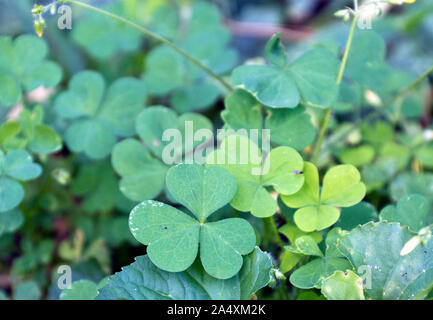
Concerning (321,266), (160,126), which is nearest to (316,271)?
(321,266)

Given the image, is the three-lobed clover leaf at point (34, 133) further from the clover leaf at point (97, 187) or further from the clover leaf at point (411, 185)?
the clover leaf at point (411, 185)

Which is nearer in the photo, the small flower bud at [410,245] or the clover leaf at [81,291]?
the small flower bud at [410,245]

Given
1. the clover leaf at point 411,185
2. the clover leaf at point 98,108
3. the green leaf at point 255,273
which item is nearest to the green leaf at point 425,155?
the clover leaf at point 411,185

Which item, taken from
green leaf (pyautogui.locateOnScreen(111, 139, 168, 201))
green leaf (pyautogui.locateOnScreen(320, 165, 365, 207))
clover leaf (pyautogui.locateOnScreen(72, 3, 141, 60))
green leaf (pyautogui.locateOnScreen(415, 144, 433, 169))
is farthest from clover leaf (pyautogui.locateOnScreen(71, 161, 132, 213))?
green leaf (pyautogui.locateOnScreen(415, 144, 433, 169))

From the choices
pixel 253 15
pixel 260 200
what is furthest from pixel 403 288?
pixel 253 15

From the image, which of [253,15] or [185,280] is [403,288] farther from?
[253,15]
